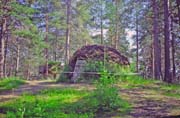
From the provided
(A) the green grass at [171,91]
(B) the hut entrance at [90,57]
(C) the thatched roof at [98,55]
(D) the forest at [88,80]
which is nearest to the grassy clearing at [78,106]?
(D) the forest at [88,80]

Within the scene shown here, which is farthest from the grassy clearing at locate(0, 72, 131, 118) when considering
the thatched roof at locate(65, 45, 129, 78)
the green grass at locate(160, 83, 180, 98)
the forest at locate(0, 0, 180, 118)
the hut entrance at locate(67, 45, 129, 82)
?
the thatched roof at locate(65, 45, 129, 78)

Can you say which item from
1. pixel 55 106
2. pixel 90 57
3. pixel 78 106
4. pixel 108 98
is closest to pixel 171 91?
pixel 108 98

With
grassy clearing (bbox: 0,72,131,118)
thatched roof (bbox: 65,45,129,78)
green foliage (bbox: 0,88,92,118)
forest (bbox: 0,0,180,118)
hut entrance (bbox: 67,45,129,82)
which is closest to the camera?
green foliage (bbox: 0,88,92,118)

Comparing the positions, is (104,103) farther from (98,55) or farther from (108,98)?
(98,55)

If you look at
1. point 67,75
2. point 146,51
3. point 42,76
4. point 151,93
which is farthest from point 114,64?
point 146,51

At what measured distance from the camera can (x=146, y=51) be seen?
48.9 meters

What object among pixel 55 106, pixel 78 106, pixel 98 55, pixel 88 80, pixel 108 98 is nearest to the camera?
pixel 108 98

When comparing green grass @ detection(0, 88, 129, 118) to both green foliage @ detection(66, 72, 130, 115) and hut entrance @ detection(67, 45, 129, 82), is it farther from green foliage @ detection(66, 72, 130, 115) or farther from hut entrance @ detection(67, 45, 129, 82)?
hut entrance @ detection(67, 45, 129, 82)

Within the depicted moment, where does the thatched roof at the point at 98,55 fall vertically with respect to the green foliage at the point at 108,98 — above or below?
above

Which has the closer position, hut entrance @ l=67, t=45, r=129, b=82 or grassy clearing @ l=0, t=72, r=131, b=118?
grassy clearing @ l=0, t=72, r=131, b=118

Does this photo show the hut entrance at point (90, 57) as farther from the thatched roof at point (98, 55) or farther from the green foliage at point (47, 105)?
the green foliage at point (47, 105)

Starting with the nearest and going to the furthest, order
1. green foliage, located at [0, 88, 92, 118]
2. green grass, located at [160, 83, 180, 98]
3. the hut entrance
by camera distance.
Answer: green foliage, located at [0, 88, 92, 118] < green grass, located at [160, 83, 180, 98] < the hut entrance

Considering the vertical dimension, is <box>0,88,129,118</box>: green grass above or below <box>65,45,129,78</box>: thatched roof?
below

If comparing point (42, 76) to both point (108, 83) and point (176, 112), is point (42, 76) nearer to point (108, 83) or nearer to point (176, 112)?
point (108, 83)
